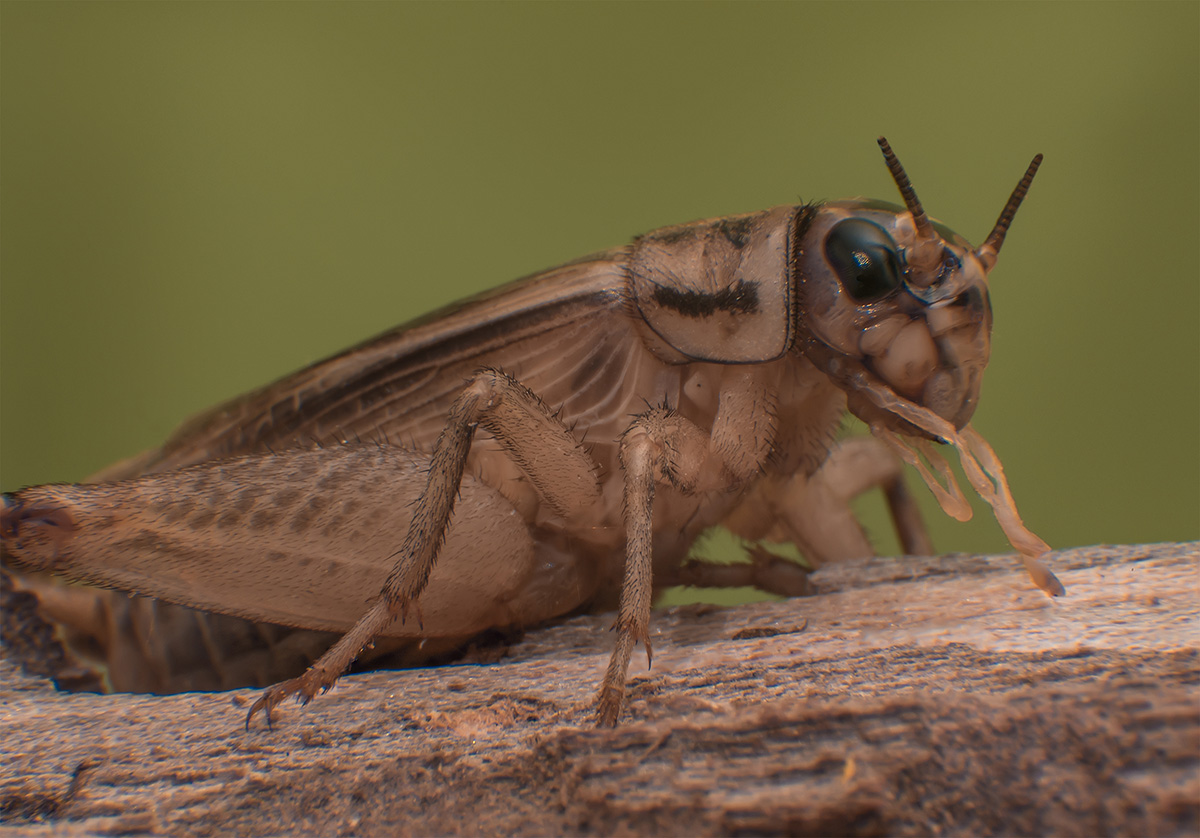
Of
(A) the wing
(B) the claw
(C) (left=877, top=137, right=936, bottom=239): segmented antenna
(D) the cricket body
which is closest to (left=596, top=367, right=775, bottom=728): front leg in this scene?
(D) the cricket body

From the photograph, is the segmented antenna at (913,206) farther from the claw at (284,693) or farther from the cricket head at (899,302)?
the claw at (284,693)

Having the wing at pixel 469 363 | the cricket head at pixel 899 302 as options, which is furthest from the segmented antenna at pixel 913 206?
the wing at pixel 469 363

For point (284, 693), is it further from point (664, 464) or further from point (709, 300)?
point (709, 300)

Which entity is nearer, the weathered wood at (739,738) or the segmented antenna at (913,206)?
the weathered wood at (739,738)

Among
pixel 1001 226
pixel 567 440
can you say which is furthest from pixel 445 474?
pixel 1001 226

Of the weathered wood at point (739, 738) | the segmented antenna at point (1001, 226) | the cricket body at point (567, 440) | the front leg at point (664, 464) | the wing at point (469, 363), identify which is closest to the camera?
the weathered wood at point (739, 738)
